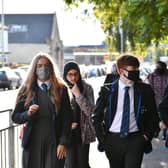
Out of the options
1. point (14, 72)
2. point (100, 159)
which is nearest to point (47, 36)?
point (14, 72)

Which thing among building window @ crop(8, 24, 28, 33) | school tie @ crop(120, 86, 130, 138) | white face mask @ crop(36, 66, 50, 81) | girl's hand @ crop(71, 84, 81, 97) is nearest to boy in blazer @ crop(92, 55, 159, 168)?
school tie @ crop(120, 86, 130, 138)

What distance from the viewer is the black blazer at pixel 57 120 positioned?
240 inches

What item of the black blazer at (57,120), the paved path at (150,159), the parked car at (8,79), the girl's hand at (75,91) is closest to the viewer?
the black blazer at (57,120)

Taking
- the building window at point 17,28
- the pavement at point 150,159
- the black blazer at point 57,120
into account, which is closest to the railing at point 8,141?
the black blazer at point 57,120

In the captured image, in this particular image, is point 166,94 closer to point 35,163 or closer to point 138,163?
point 138,163

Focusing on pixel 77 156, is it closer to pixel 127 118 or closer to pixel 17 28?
pixel 127 118

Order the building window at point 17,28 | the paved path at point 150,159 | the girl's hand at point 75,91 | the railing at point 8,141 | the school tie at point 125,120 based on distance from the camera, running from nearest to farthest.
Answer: the school tie at point 125,120 → the railing at point 8,141 → the girl's hand at point 75,91 → the paved path at point 150,159 → the building window at point 17,28

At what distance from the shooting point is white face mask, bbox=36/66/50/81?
6.16 m

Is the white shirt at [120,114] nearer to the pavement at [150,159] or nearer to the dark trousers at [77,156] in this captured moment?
the dark trousers at [77,156]

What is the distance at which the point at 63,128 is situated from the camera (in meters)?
6.21

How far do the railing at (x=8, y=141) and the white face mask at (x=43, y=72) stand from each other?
1.34 meters

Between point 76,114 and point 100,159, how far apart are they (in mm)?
3672

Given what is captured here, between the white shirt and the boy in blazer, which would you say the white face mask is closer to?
the boy in blazer

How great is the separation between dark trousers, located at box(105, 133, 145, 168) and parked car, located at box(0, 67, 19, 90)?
124ft
